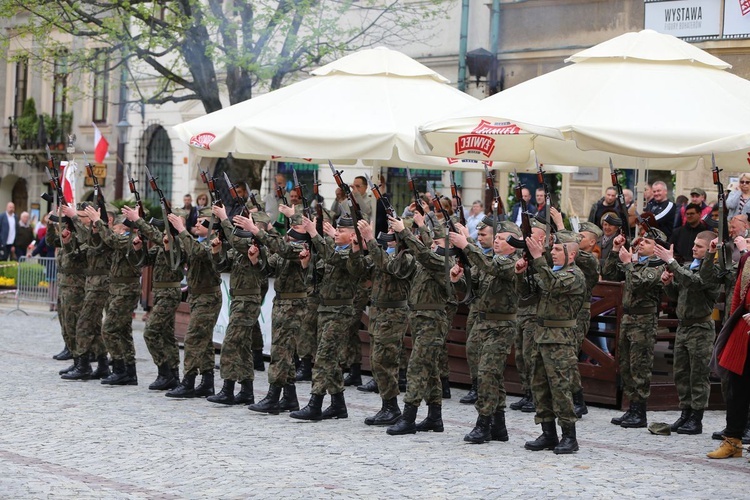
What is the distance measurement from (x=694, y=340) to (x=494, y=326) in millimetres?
1828

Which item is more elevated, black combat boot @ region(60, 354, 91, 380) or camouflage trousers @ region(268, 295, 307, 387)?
camouflage trousers @ region(268, 295, 307, 387)

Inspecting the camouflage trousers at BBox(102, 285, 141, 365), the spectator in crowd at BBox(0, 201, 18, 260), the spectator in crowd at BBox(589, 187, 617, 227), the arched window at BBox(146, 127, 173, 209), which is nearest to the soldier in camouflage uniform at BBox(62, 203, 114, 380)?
the camouflage trousers at BBox(102, 285, 141, 365)

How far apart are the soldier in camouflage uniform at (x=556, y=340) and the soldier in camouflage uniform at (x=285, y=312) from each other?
2553 millimetres

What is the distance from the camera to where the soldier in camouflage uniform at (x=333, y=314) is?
11633 millimetres

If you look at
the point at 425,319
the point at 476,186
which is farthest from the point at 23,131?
the point at 425,319

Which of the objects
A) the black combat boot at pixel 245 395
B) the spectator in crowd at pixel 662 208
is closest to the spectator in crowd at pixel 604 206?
the spectator in crowd at pixel 662 208

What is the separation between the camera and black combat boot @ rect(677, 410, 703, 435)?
37.0ft

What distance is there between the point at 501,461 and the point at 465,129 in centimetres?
335

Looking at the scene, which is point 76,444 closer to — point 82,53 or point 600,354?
point 600,354

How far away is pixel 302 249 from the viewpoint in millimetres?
12094

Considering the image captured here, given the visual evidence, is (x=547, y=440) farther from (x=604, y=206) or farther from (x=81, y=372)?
(x=604, y=206)

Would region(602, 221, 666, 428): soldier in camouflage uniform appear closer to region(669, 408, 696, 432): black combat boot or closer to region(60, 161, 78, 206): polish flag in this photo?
region(669, 408, 696, 432): black combat boot

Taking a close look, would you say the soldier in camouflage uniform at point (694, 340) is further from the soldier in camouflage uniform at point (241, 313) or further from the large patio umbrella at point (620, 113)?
the soldier in camouflage uniform at point (241, 313)

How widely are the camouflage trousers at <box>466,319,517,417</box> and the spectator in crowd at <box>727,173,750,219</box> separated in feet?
15.0
